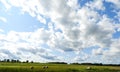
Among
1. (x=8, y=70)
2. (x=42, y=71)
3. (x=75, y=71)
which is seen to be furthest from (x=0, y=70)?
(x=75, y=71)

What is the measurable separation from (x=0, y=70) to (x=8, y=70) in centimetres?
235

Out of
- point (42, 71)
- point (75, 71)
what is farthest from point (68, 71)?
point (42, 71)

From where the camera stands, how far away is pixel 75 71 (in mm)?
72125

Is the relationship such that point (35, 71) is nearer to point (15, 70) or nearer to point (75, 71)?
point (15, 70)

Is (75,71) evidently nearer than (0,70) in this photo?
No

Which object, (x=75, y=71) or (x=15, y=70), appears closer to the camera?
(x=15, y=70)

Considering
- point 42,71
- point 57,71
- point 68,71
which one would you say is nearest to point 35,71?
point 42,71

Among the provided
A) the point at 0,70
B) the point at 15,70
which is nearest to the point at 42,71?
the point at 15,70

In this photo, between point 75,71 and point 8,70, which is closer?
point 8,70

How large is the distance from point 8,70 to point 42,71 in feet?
32.8

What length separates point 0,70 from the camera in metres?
65.8

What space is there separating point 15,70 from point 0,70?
426 centimetres

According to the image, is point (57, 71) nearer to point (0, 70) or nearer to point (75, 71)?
point (75, 71)

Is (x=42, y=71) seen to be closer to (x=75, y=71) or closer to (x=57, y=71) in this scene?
(x=57, y=71)
